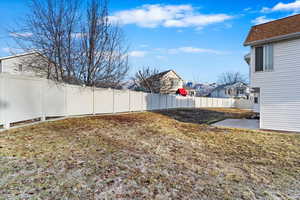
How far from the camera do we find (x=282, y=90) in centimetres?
794

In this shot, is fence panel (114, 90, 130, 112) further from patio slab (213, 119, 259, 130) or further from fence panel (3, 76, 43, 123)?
patio slab (213, 119, 259, 130)

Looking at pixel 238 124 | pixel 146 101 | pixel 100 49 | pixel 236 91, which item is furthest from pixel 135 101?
pixel 236 91

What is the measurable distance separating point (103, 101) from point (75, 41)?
4.25 m

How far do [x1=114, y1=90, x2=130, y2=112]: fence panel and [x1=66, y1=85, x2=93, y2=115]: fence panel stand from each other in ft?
7.07

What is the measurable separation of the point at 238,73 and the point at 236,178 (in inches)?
2360

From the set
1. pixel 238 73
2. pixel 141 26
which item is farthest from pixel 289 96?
pixel 238 73

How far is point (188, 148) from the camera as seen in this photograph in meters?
5.38

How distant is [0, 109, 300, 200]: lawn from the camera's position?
112 inches

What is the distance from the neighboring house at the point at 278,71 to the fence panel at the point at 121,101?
8.02 m

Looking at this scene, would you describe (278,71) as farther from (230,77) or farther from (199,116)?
(230,77)

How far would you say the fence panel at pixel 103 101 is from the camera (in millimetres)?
10318

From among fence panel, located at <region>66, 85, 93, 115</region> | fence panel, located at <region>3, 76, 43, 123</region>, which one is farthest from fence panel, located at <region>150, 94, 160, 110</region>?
fence panel, located at <region>3, 76, 43, 123</region>

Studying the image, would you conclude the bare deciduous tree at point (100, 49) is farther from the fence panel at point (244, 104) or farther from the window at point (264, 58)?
the fence panel at point (244, 104)

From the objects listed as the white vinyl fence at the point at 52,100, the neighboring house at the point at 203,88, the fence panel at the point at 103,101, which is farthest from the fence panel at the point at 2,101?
the neighboring house at the point at 203,88
